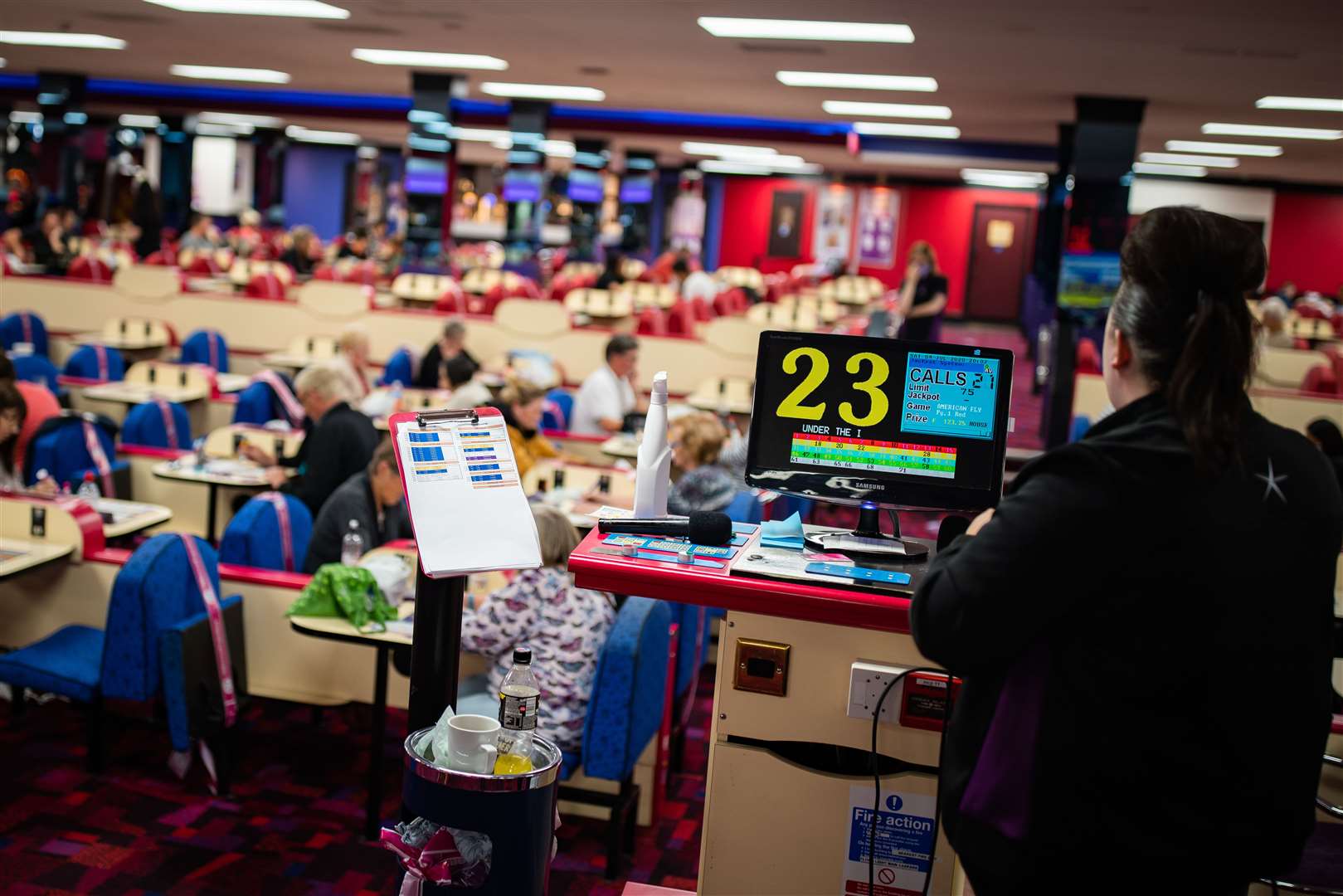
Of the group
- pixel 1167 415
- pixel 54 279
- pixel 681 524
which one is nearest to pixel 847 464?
pixel 681 524

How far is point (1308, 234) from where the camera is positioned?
74.1 feet

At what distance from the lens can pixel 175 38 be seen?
1074cm

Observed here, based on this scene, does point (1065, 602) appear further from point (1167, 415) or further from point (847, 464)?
point (847, 464)

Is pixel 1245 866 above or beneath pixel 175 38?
beneath

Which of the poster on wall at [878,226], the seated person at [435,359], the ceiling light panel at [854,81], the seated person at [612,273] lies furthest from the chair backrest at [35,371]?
the poster on wall at [878,226]

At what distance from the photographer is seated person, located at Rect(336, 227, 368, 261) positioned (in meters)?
21.5

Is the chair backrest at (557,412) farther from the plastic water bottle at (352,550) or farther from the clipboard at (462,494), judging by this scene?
the clipboard at (462,494)

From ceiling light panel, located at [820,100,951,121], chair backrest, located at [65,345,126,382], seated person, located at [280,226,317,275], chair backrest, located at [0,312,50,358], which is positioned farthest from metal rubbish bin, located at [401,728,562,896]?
seated person, located at [280,226,317,275]

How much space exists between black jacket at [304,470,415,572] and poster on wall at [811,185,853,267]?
2254 cm

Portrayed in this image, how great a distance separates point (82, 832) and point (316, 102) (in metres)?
16.6

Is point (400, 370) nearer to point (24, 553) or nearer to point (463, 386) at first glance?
point (463, 386)

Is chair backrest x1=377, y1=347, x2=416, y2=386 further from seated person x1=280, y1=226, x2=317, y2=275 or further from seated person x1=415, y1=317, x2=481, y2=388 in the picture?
seated person x1=280, y1=226, x2=317, y2=275

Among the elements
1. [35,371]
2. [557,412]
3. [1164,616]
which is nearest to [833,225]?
[557,412]

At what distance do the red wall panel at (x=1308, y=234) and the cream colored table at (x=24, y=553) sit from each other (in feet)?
73.0
